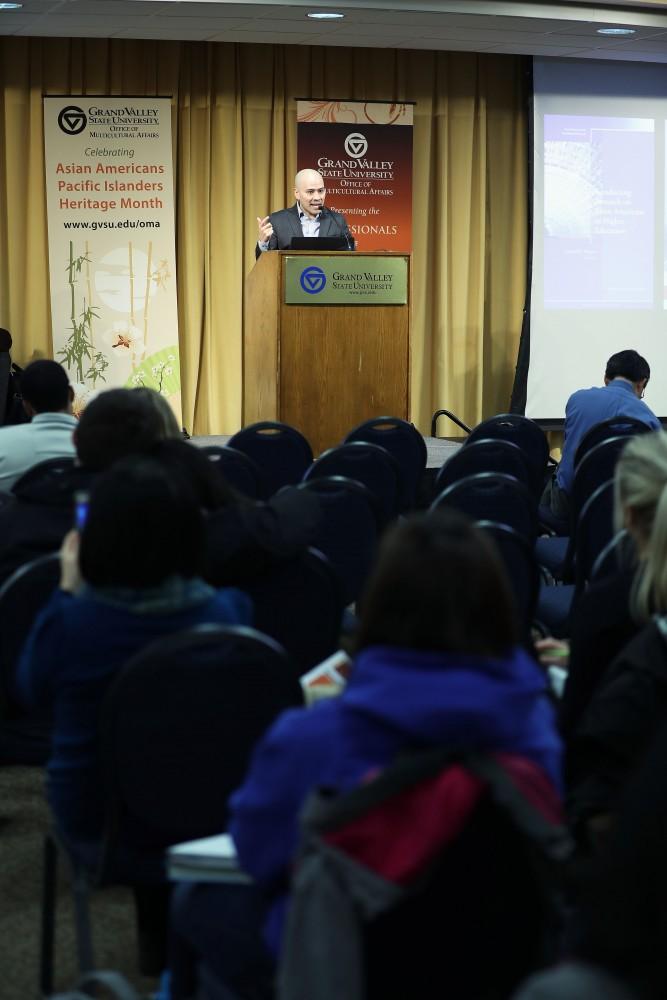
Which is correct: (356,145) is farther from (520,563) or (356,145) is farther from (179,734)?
(179,734)

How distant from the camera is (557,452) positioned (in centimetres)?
1120

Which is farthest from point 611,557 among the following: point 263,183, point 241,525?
point 263,183

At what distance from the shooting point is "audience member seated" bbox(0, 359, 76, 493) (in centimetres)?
454

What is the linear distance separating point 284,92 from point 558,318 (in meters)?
2.73

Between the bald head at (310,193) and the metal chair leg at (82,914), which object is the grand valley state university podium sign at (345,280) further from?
the metal chair leg at (82,914)

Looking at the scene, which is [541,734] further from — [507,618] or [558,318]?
[558,318]

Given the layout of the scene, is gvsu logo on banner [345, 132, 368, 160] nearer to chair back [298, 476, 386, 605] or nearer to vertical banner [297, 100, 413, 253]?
vertical banner [297, 100, 413, 253]

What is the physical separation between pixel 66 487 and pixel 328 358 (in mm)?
4316

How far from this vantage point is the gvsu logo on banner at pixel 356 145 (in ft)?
32.1

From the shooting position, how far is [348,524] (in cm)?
404

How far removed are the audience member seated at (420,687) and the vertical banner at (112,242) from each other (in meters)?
8.03

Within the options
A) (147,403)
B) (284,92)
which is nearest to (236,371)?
(284,92)

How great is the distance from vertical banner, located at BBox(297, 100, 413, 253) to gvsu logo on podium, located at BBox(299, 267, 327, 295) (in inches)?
104

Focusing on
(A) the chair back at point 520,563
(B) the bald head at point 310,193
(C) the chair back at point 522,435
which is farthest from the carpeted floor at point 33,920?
(B) the bald head at point 310,193
